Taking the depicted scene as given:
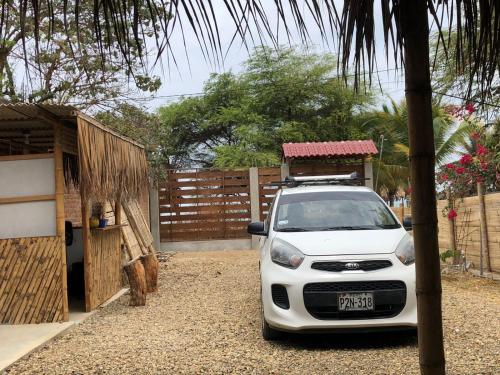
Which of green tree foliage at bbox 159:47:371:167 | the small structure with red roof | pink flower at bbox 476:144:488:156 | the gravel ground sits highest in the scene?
green tree foliage at bbox 159:47:371:167

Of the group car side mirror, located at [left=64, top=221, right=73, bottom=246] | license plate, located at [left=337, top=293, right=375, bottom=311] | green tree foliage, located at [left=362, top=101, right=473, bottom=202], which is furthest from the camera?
green tree foliage, located at [left=362, top=101, right=473, bottom=202]

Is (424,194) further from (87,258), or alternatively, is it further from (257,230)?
(87,258)

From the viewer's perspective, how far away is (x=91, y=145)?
23.8 ft

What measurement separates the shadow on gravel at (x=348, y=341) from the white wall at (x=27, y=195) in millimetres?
3477

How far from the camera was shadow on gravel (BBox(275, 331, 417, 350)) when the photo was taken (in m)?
5.71

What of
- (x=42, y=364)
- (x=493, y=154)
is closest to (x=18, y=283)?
(x=42, y=364)

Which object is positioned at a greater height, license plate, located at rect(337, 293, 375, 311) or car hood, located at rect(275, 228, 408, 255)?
car hood, located at rect(275, 228, 408, 255)

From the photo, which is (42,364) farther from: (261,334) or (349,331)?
(349,331)

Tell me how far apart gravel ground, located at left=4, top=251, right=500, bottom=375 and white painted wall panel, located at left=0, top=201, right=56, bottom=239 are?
1364mm

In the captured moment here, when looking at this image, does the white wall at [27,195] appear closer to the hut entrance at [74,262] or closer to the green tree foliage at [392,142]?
the hut entrance at [74,262]

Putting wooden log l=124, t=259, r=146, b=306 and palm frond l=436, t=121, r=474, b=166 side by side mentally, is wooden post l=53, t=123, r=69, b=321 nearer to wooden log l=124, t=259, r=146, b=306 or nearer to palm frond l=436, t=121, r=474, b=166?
wooden log l=124, t=259, r=146, b=306

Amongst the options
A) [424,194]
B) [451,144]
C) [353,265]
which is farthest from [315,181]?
[451,144]

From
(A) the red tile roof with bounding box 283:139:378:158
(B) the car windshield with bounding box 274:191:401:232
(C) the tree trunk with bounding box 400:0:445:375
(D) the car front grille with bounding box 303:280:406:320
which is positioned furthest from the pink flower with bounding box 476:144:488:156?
(C) the tree trunk with bounding box 400:0:445:375

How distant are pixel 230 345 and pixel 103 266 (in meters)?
3.65
